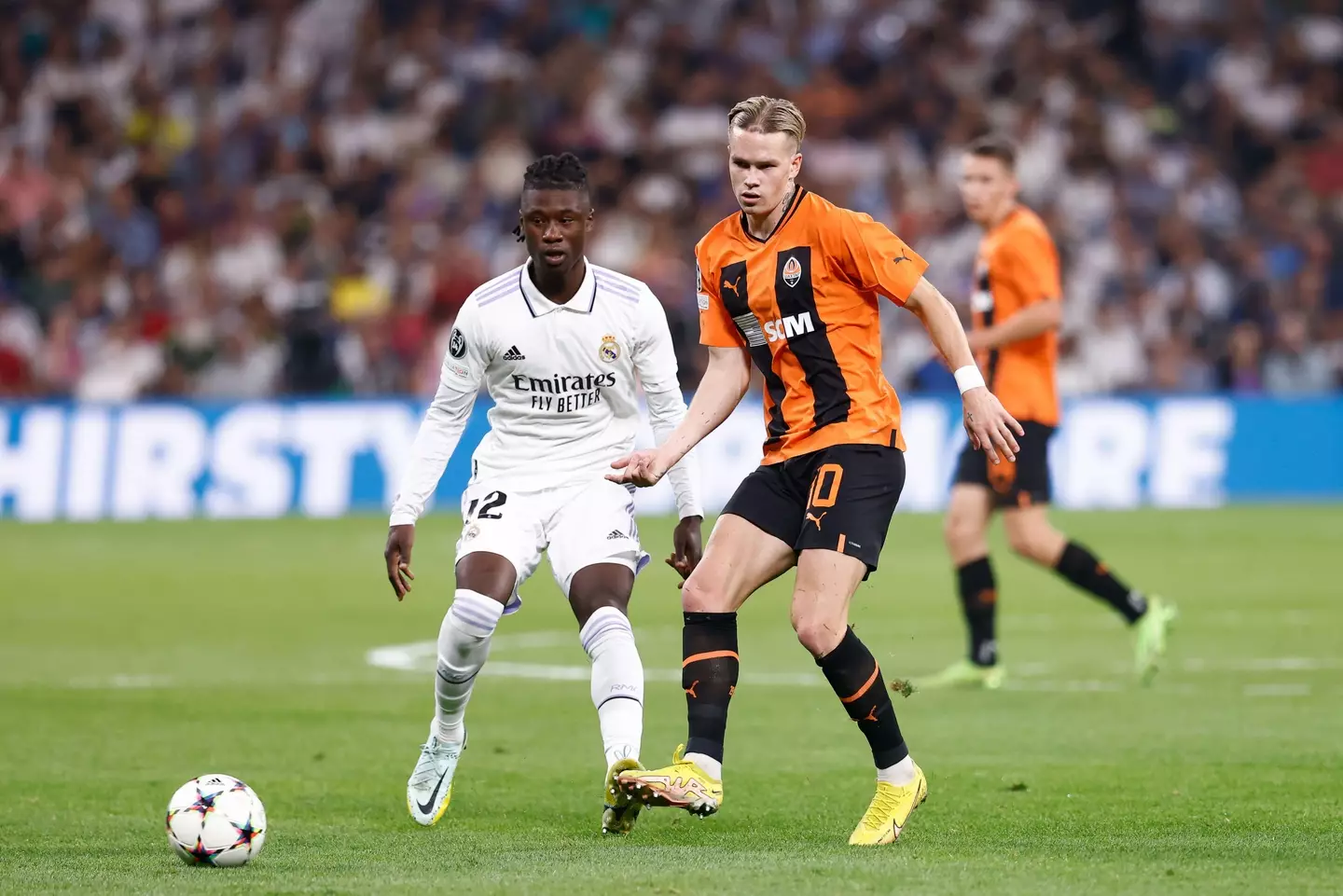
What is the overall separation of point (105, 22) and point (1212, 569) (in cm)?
1588

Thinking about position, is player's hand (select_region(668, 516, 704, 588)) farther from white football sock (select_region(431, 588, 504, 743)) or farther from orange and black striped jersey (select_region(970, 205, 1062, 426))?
orange and black striped jersey (select_region(970, 205, 1062, 426))

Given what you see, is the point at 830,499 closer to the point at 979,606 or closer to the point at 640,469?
the point at 640,469

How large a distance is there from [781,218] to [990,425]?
105 centimetres

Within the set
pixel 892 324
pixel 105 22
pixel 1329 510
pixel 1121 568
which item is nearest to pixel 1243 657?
pixel 1121 568

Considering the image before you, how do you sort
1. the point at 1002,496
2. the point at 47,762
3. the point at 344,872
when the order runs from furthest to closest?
the point at 1002,496 → the point at 47,762 → the point at 344,872

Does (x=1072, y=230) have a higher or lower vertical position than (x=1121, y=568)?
higher

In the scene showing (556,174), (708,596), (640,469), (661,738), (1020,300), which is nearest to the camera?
(640,469)

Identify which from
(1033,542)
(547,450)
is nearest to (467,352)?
(547,450)

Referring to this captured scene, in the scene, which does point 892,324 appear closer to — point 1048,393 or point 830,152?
point 830,152

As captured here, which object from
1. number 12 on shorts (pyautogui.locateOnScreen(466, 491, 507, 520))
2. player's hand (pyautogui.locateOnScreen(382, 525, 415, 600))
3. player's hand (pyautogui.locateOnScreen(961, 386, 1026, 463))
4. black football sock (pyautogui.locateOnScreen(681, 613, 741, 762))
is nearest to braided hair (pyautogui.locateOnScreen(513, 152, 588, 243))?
number 12 on shorts (pyautogui.locateOnScreen(466, 491, 507, 520))

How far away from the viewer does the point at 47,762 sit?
28.2ft

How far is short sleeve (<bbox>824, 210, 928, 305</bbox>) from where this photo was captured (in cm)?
655

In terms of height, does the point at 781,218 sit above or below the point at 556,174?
below

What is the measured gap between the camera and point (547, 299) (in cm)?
742
